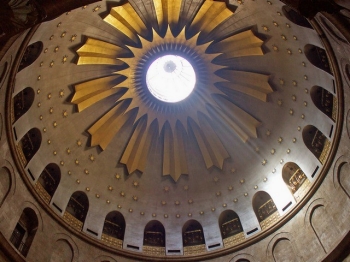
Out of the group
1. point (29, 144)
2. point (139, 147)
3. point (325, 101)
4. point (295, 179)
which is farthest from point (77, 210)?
point (325, 101)

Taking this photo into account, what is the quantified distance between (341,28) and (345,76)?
17.1ft

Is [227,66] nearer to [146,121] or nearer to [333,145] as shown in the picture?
[146,121]

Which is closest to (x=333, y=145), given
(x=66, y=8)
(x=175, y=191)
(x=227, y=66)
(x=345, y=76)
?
(x=345, y=76)

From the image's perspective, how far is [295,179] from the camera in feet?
64.8

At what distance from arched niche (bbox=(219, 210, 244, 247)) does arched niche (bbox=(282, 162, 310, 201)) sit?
11.2ft

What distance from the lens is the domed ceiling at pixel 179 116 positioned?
18391 millimetres

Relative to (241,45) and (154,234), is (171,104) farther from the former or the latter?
(154,234)

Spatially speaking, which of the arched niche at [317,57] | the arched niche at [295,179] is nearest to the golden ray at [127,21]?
the arched niche at [317,57]

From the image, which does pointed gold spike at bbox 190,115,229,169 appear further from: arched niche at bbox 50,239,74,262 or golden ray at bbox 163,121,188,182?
arched niche at bbox 50,239,74,262

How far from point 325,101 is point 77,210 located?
44.1 ft

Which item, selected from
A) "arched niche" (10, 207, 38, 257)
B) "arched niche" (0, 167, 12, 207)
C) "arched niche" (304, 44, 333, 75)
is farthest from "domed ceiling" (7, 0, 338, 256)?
"arched niche" (10, 207, 38, 257)

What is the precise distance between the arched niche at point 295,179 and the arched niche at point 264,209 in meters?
1.33

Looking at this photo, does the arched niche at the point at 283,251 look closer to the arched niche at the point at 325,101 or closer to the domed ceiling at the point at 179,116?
the domed ceiling at the point at 179,116

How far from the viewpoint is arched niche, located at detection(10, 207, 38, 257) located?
52.4ft
